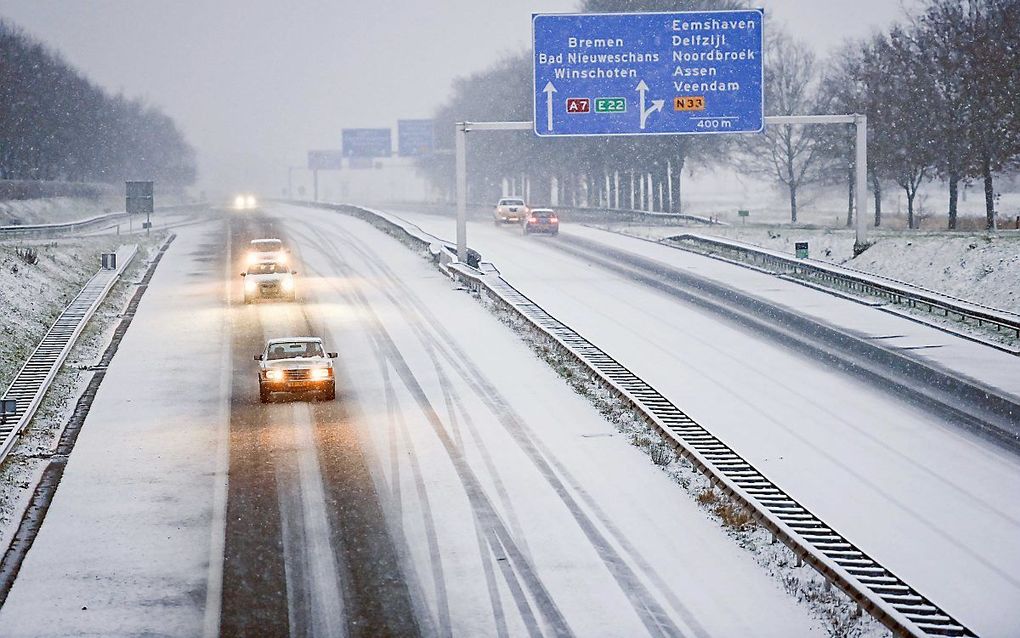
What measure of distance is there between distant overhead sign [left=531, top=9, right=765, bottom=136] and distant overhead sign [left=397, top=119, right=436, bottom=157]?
9475 centimetres

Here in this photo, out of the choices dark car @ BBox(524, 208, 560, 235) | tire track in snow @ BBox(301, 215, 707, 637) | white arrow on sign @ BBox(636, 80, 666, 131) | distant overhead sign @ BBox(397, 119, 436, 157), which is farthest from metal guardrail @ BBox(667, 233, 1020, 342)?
distant overhead sign @ BBox(397, 119, 436, 157)

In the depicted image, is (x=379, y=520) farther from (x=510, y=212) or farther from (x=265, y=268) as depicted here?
(x=510, y=212)

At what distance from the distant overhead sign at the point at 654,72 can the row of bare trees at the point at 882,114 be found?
17527 millimetres

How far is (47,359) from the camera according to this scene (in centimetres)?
2819

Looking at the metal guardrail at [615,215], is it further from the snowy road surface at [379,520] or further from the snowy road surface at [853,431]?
the snowy road surface at [379,520]

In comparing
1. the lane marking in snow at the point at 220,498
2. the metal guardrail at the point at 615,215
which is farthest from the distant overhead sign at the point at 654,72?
the metal guardrail at the point at 615,215

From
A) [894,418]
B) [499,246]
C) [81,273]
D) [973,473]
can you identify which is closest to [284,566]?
[973,473]

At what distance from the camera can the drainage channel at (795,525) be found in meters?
11.9

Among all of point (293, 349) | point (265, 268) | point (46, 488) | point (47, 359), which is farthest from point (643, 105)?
point (46, 488)

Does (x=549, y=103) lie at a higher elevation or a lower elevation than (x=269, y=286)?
higher

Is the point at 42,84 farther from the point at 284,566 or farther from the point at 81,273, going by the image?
the point at 284,566

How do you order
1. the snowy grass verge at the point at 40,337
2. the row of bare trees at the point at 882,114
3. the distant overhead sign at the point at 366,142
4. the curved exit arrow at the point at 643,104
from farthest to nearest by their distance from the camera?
1. the distant overhead sign at the point at 366,142
2. the row of bare trees at the point at 882,114
3. the curved exit arrow at the point at 643,104
4. the snowy grass verge at the point at 40,337

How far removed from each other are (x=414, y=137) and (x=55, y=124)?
132 feet

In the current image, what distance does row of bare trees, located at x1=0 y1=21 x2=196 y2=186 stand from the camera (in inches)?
3716
